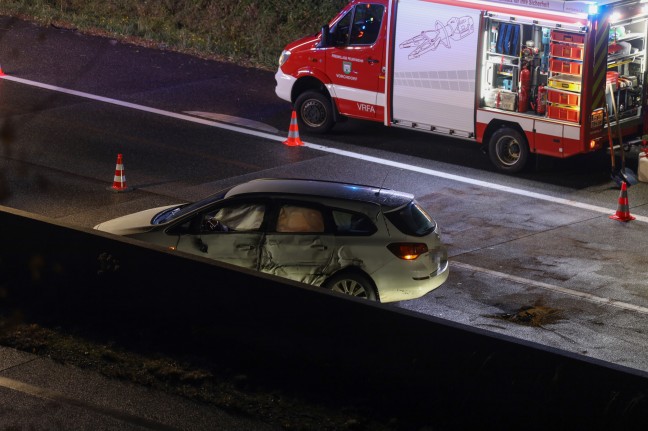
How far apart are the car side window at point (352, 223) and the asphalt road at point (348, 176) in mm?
1278

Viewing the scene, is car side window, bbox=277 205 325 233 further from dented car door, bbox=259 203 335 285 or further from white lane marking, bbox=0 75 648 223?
white lane marking, bbox=0 75 648 223

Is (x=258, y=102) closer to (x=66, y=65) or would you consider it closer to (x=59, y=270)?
(x=66, y=65)

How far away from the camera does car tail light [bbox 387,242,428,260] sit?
12609 millimetres

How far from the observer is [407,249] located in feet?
41.5

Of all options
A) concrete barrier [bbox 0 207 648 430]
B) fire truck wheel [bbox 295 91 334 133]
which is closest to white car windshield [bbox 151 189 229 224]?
concrete barrier [bbox 0 207 648 430]

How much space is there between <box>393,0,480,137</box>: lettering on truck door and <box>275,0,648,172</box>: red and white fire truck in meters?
0.02

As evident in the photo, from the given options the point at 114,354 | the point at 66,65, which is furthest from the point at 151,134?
the point at 114,354

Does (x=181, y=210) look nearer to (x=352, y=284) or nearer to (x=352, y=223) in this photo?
(x=352, y=223)

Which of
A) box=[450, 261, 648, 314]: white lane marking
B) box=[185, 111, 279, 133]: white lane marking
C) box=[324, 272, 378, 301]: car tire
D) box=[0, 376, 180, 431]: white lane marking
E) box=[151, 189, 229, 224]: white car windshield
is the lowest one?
box=[0, 376, 180, 431]: white lane marking

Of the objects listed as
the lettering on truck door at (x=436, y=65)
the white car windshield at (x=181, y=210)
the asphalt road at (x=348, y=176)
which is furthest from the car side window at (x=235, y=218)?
the lettering on truck door at (x=436, y=65)

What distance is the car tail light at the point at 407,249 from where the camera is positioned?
41.4 feet

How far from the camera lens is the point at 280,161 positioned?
64.3ft

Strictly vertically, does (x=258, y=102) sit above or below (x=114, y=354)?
above

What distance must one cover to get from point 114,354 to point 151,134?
9.96 metres
